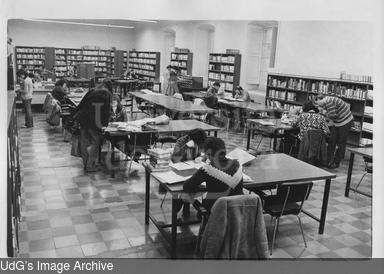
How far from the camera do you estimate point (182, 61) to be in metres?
15.9

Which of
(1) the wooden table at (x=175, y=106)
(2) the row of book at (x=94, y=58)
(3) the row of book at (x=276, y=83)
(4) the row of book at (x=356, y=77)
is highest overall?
(2) the row of book at (x=94, y=58)

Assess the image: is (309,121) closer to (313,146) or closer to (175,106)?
(313,146)

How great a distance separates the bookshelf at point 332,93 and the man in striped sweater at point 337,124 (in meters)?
1.92

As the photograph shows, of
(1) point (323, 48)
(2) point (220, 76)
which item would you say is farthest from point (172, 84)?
(1) point (323, 48)

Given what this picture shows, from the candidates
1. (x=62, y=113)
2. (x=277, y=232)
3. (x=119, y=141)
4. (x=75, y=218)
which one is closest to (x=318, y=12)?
(x=277, y=232)

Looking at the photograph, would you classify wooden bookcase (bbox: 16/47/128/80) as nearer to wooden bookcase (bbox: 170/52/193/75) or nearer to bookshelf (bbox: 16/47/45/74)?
bookshelf (bbox: 16/47/45/74)

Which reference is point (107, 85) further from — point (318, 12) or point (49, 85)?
point (49, 85)

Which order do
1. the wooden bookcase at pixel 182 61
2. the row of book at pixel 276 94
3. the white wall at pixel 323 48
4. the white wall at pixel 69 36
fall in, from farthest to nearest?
the white wall at pixel 69 36
the wooden bookcase at pixel 182 61
the row of book at pixel 276 94
the white wall at pixel 323 48

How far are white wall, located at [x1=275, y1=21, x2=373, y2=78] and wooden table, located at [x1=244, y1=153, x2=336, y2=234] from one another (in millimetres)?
4904

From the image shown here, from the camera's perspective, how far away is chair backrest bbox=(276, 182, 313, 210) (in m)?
3.68

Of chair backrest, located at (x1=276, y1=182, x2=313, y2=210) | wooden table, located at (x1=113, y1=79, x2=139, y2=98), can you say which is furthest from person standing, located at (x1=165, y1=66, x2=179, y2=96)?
chair backrest, located at (x1=276, y1=182, x2=313, y2=210)

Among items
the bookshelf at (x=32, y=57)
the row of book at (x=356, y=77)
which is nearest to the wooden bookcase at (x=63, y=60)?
the bookshelf at (x=32, y=57)

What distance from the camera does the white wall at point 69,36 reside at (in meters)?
17.5

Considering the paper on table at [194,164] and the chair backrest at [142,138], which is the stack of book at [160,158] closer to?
the paper on table at [194,164]
